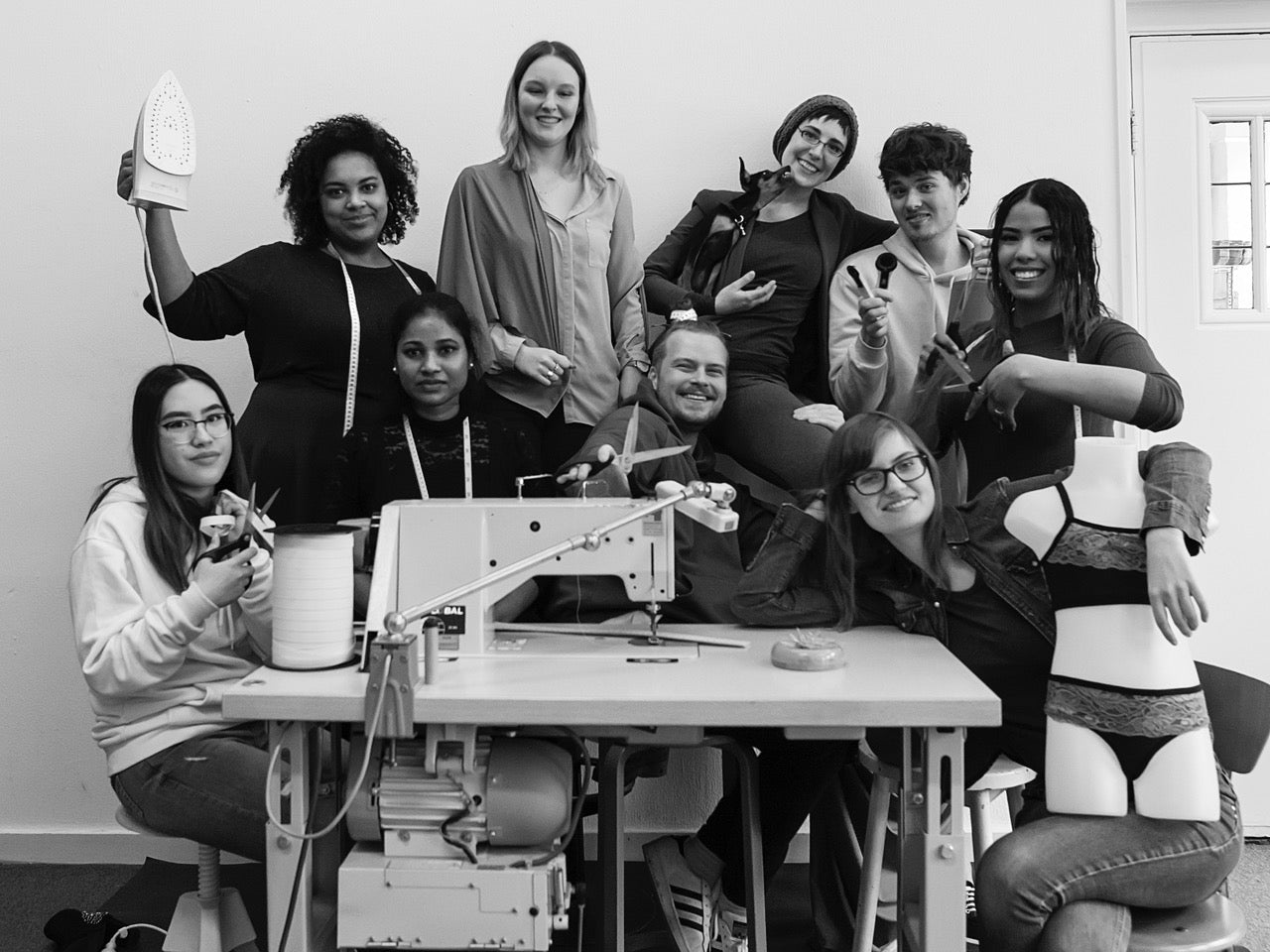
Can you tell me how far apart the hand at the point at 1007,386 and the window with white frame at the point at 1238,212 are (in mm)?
1201

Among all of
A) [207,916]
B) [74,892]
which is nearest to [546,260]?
[207,916]

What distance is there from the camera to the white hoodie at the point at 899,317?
9.09ft

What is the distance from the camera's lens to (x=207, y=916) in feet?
7.19

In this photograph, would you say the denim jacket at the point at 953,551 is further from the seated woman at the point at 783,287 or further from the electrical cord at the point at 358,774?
the electrical cord at the point at 358,774

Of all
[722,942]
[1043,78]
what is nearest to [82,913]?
[722,942]

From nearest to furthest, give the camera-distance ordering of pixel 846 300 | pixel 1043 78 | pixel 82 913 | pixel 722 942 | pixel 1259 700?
pixel 1259 700, pixel 722 942, pixel 82 913, pixel 846 300, pixel 1043 78

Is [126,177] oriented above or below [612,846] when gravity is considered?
above

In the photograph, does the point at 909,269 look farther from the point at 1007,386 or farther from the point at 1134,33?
the point at 1134,33

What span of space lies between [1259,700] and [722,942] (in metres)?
1.13

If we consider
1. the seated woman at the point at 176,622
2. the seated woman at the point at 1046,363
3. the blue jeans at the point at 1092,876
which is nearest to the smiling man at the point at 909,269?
the seated woman at the point at 1046,363

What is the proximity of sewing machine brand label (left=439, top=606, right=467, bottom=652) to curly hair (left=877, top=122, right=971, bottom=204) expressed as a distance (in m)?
1.56

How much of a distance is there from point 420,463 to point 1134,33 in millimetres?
2297

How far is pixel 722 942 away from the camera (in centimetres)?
236

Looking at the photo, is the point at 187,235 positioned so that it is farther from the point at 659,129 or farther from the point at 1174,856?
the point at 1174,856
